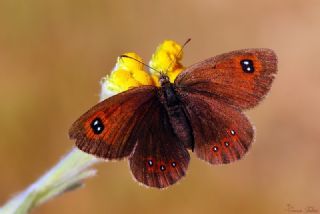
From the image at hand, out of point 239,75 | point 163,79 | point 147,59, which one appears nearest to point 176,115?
point 163,79

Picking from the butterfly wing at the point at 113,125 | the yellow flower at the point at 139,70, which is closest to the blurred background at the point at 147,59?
the yellow flower at the point at 139,70

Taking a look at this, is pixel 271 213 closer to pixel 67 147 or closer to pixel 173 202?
pixel 173 202

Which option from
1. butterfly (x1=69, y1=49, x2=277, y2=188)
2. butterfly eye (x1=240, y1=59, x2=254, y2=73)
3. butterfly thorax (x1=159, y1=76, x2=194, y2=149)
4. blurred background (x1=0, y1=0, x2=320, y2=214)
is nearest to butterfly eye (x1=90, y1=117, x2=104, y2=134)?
butterfly (x1=69, y1=49, x2=277, y2=188)

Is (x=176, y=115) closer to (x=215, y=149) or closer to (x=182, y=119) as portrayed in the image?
(x=182, y=119)

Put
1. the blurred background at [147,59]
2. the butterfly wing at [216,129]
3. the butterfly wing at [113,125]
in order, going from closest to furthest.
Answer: the butterfly wing at [113,125]
the butterfly wing at [216,129]
the blurred background at [147,59]

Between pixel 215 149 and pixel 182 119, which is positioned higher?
pixel 182 119

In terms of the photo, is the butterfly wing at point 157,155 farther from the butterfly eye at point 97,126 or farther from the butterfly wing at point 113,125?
the butterfly eye at point 97,126

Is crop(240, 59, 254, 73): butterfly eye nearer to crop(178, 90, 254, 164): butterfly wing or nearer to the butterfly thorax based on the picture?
crop(178, 90, 254, 164): butterfly wing
